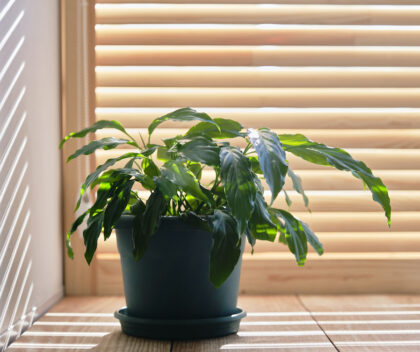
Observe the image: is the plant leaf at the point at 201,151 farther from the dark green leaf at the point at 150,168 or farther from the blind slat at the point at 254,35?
the blind slat at the point at 254,35

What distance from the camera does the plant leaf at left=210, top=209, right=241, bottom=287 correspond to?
3.05ft

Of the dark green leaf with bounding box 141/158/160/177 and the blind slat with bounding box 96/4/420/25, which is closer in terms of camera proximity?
the dark green leaf with bounding box 141/158/160/177

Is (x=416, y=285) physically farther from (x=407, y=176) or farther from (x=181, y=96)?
(x=181, y=96)

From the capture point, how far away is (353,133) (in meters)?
1.50

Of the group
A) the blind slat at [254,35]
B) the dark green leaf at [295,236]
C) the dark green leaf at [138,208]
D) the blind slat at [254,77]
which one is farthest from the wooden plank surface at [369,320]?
the blind slat at [254,35]

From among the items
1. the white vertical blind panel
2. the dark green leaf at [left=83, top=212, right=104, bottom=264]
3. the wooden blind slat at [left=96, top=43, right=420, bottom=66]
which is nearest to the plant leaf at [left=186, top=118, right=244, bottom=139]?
the dark green leaf at [left=83, top=212, right=104, bottom=264]

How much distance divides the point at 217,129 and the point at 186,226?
7.4 inches

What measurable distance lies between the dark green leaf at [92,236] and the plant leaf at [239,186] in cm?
24

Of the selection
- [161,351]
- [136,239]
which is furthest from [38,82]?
[161,351]

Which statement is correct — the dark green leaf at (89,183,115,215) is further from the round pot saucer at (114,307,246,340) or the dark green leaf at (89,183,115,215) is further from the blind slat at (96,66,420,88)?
the blind slat at (96,66,420,88)

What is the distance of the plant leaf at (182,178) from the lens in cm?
98

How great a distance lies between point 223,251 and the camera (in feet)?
3.06

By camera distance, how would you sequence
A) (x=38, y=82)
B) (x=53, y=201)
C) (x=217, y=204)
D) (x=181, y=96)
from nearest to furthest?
1. (x=217, y=204)
2. (x=38, y=82)
3. (x=53, y=201)
4. (x=181, y=96)

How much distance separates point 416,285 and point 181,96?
2.47 feet
